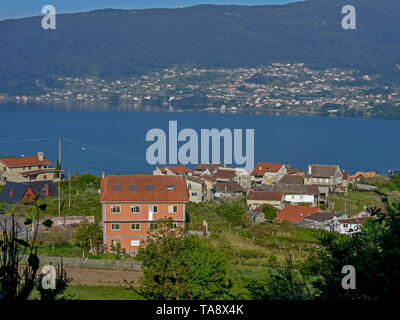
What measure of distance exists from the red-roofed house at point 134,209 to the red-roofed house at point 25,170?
355 inches

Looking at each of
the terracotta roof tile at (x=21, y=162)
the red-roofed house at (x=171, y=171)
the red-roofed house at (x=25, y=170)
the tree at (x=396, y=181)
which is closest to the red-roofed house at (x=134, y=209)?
the red-roofed house at (x=25, y=170)

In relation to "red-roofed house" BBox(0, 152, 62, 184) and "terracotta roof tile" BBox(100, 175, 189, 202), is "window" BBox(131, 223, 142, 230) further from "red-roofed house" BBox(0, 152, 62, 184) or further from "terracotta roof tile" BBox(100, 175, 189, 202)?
"red-roofed house" BBox(0, 152, 62, 184)

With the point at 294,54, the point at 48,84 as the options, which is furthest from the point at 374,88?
the point at 48,84

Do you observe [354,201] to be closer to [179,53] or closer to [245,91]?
[245,91]

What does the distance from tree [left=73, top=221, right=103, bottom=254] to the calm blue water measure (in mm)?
23649

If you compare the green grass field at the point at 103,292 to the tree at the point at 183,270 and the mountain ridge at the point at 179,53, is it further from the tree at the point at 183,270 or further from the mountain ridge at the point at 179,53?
the mountain ridge at the point at 179,53

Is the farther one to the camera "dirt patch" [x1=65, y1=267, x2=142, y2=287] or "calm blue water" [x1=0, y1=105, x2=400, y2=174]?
"calm blue water" [x1=0, y1=105, x2=400, y2=174]

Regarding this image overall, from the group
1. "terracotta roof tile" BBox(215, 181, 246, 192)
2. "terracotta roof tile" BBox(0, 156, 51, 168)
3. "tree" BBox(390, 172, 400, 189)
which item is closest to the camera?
"terracotta roof tile" BBox(0, 156, 51, 168)

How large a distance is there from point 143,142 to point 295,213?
36012 millimetres

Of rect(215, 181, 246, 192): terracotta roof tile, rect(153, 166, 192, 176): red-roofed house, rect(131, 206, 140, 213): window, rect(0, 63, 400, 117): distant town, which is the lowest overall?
rect(215, 181, 246, 192): terracotta roof tile

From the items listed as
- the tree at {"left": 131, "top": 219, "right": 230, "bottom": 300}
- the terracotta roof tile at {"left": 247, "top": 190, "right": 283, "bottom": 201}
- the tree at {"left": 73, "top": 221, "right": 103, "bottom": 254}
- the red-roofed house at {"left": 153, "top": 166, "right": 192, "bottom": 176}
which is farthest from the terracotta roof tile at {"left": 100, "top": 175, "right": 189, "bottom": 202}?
the red-roofed house at {"left": 153, "top": 166, "right": 192, "bottom": 176}

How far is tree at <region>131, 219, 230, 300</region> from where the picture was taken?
7.04 meters

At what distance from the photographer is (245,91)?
138m

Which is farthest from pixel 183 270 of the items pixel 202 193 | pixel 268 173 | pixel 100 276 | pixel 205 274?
pixel 268 173
